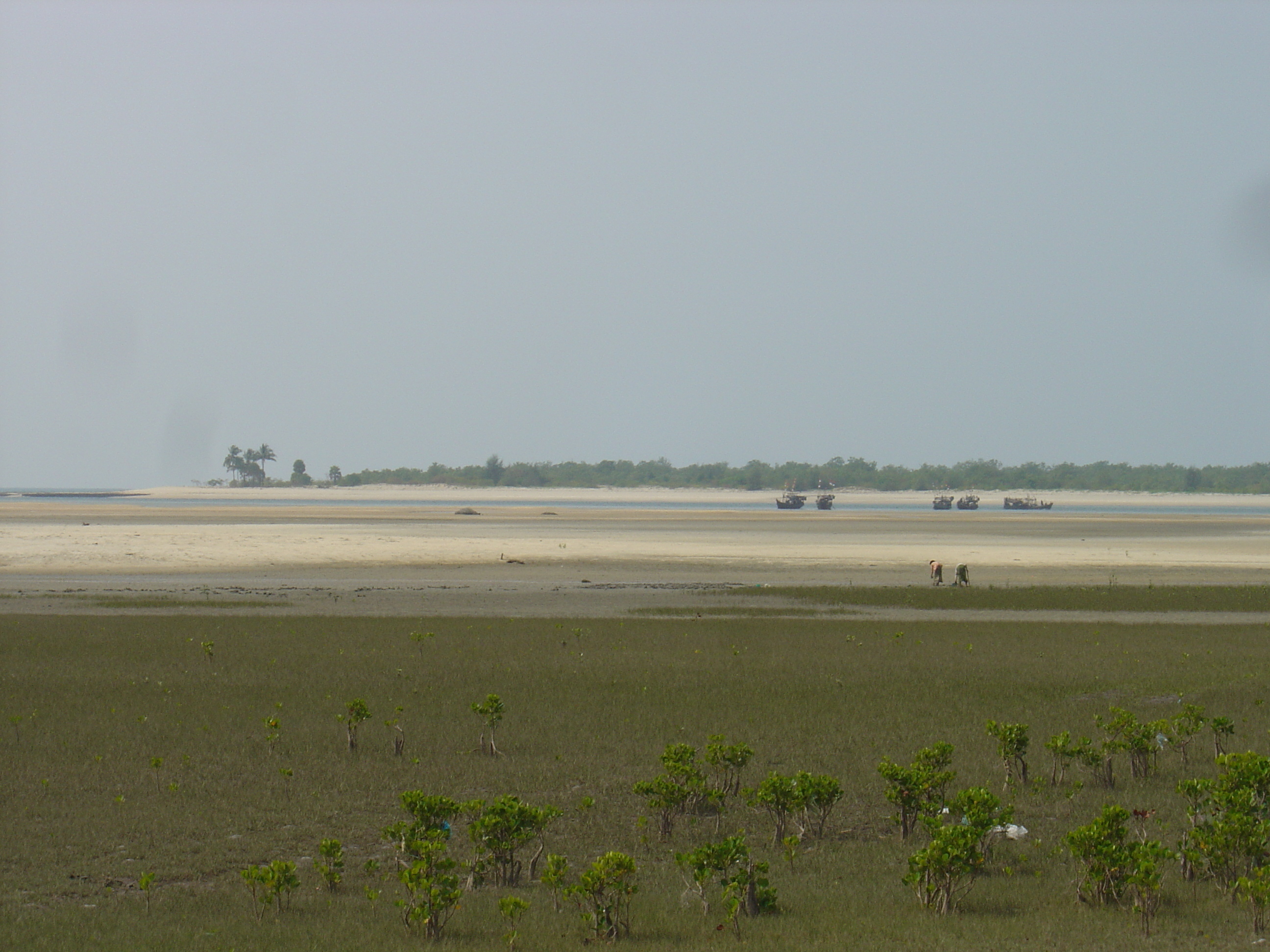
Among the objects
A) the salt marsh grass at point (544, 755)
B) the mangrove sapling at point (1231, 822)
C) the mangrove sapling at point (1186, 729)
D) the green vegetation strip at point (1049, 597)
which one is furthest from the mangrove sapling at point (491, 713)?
the green vegetation strip at point (1049, 597)

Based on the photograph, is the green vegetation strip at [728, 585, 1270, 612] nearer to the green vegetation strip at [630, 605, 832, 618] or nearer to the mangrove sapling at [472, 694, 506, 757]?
the green vegetation strip at [630, 605, 832, 618]

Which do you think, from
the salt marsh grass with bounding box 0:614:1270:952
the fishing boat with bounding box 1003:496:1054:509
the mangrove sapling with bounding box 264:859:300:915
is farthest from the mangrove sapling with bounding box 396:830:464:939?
the fishing boat with bounding box 1003:496:1054:509

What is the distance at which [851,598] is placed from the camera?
105 feet

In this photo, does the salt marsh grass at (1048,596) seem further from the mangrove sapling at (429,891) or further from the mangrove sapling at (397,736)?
the mangrove sapling at (429,891)

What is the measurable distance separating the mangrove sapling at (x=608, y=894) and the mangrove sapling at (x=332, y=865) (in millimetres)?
1868

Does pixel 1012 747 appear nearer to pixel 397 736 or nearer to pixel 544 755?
pixel 544 755

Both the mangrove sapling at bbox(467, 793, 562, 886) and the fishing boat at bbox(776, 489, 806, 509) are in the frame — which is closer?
the mangrove sapling at bbox(467, 793, 562, 886)

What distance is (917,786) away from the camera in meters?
9.68

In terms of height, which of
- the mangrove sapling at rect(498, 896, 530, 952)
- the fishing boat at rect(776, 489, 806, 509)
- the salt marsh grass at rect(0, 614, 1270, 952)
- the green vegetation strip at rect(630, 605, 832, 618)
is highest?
the fishing boat at rect(776, 489, 806, 509)

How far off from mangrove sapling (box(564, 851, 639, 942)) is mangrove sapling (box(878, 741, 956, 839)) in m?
3.12

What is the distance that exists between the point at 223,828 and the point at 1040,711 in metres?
11.0

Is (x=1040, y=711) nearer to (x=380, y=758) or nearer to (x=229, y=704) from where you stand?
(x=380, y=758)

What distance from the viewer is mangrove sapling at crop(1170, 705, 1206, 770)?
12.4 meters

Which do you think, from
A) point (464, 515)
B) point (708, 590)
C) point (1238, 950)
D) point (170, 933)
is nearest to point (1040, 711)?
point (1238, 950)
